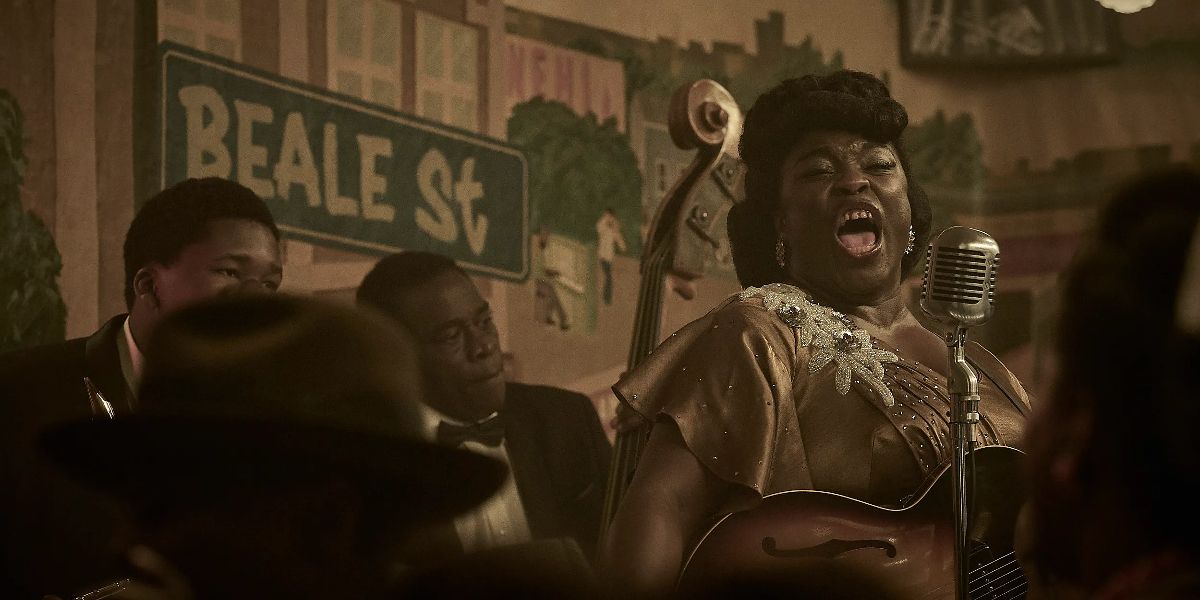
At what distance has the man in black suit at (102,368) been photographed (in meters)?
2.32

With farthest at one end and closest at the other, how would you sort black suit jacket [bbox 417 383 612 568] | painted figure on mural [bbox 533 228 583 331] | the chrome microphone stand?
painted figure on mural [bbox 533 228 583 331]
black suit jacket [bbox 417 383 612 568]
the chrome microphone stand

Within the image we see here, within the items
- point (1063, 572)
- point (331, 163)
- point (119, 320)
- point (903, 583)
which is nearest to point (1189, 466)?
point (1063, 572)

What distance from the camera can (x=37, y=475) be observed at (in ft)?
7.72

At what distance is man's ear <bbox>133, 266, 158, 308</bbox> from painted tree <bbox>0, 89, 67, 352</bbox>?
119 mm

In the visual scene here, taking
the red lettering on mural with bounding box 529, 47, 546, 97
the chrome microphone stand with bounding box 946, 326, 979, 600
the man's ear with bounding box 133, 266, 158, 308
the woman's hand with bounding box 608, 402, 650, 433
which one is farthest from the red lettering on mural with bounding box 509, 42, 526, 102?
the chrome microphone stand with bounding box 946, 326, 979, 600

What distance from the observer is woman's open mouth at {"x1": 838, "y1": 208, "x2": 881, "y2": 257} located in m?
2.89

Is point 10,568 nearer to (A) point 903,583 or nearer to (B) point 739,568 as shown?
(B) point 739,568

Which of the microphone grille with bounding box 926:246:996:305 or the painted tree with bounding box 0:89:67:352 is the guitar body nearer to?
the microphone grille with bounding box 926:246:996:305

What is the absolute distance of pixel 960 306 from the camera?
→ 218 centimetres

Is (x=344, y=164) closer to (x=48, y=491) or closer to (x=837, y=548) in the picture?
(x=48, y=491)

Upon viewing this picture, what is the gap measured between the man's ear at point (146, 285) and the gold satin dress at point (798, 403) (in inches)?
32.1

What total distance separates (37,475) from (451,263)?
878 mm

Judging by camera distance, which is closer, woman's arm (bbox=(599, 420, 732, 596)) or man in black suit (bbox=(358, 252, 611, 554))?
woman's arm (bbox=(599, 420, 732, 596))

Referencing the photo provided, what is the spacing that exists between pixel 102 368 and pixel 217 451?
1209 mm
